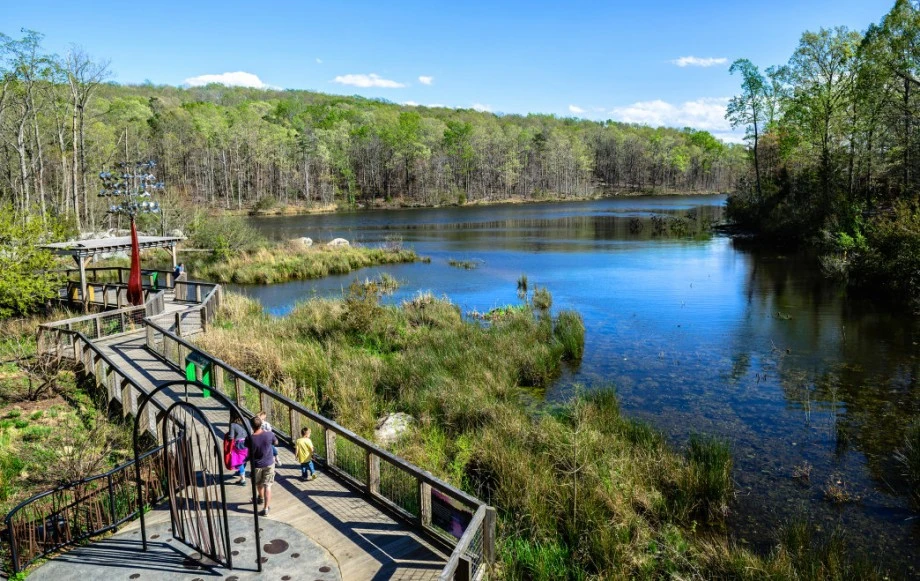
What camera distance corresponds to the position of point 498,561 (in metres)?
7.22

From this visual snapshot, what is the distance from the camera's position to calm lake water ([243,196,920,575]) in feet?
34.4

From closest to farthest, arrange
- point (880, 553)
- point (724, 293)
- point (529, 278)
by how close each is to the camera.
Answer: point (880, 553) → point (724, 293) → point (529, 278)

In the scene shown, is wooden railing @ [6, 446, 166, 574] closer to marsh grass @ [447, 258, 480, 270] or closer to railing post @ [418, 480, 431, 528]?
railing post @ [418, 480, 431, 528]

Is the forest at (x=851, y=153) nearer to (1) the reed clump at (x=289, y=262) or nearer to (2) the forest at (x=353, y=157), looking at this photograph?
(1) the reed clump at (x=289, y=262)

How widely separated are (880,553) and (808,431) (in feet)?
15.3

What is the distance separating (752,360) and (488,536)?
14551mm

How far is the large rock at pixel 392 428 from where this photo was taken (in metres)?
11.9

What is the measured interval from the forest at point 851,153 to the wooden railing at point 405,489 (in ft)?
77.6

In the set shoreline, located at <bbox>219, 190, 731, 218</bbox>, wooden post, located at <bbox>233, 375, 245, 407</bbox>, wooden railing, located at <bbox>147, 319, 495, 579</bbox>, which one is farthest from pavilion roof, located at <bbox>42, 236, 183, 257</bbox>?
shoreline, located at <bbox>219, 190, 731, 218</bbox>

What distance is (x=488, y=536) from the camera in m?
6.54

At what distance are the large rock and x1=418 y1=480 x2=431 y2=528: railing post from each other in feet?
13.3

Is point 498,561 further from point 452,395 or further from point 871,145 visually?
point 871,145

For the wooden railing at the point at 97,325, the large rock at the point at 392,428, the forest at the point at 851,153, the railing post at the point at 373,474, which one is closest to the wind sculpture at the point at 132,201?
the wooden railing at the point at 97,325

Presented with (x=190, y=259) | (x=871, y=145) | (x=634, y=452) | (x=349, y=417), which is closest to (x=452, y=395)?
(x=349, y=417)
